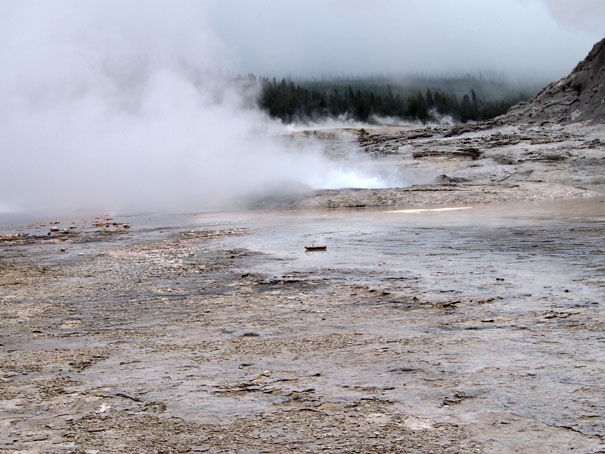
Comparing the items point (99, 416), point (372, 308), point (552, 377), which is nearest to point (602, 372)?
point (552, 377)

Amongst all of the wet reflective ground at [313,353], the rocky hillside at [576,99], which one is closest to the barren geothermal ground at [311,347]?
the wet reflective ground at [313,353]

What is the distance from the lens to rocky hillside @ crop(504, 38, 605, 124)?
86.3ft

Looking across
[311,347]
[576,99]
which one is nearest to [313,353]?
[311,347]

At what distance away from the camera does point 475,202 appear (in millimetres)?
16188

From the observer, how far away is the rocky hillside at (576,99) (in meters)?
26.3

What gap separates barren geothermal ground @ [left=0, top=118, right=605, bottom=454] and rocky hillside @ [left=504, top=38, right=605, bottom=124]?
21477mm

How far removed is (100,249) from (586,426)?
7.50 meters

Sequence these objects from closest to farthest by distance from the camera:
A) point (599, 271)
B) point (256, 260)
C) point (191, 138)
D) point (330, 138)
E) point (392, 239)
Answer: point (599, 271) → point (256, 260) → point (392, 239) → point (191, 138) → point (330, 138)

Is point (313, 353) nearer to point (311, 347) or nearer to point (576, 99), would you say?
point (311, 347)

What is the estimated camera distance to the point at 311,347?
3178 millimetres

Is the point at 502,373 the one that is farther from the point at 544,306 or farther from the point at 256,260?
the point at 256,260

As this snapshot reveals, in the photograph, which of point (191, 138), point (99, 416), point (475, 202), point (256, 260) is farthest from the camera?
point (191, 138)

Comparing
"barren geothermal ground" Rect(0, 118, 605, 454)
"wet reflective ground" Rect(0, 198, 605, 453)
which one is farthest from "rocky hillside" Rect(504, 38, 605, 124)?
"wet reflective ground" Rect(0, 198, 605, 453)

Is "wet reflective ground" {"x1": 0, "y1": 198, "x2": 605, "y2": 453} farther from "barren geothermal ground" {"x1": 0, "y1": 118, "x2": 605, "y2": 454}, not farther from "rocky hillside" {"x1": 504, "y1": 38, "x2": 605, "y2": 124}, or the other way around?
"rocky hillside" {"x1": 504, "y1": 38, "x2": 605, "y2": 124}
